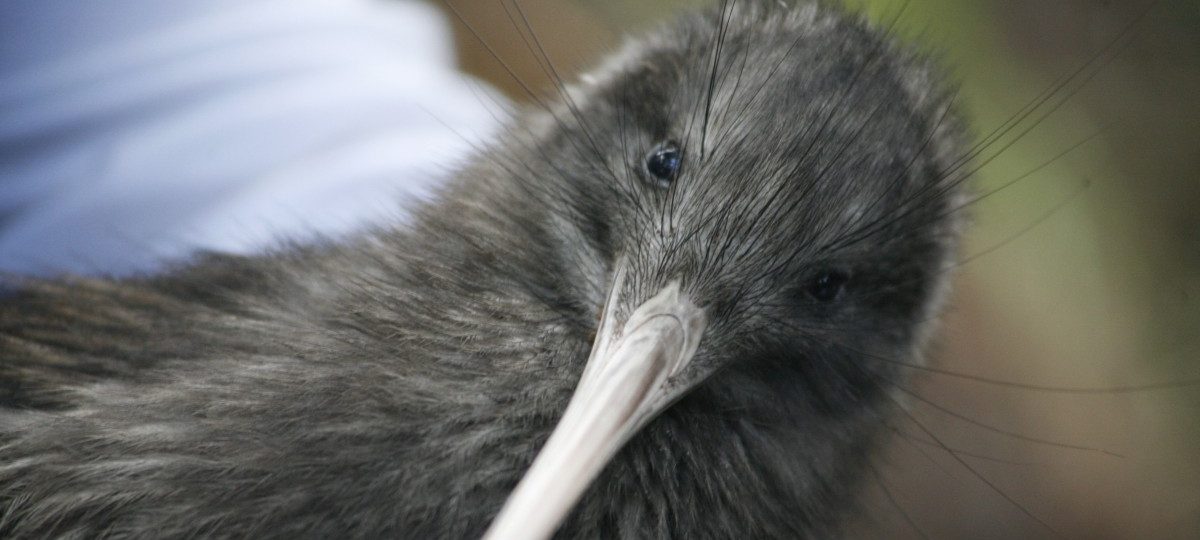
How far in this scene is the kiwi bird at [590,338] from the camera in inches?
36.9

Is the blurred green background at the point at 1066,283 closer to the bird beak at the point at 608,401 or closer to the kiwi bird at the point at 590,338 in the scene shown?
the kiwi bird at the point at 590,338

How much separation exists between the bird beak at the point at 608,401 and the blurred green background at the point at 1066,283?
1.33 feet

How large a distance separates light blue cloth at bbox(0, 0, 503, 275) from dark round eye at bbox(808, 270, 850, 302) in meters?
0.50

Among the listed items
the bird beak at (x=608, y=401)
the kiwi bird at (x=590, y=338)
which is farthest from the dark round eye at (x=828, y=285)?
the bird beak at (x=608, y=401)

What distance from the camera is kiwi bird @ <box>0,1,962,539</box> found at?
94 centimetres

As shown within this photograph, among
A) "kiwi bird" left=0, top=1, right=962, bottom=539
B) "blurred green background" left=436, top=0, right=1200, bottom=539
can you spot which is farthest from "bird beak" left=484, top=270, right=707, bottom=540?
"blurred green background" left=436, top=0, right=1200, bottom=539

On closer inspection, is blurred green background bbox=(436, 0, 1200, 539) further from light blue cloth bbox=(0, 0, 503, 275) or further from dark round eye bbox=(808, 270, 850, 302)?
light blue cloth bbox=(0, 0, 503, 275)

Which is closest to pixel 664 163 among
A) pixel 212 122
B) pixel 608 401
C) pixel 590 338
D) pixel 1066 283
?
pixel 590 338

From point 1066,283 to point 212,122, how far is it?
1.37 meters

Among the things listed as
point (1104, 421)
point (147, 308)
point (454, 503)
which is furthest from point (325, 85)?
point (1104, 421)

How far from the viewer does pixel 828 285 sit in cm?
108

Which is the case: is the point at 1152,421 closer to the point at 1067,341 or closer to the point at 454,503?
the point at 1067,341

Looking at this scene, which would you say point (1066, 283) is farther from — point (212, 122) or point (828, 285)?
point (212, 122)

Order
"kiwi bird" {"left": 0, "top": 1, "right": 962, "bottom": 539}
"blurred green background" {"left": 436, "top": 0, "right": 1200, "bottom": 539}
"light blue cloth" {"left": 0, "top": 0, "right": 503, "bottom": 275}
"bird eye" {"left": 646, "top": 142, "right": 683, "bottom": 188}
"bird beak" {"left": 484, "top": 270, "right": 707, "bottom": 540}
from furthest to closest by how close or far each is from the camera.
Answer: "light blue cloth" {"left": 0, "top": 0, "right": 503, "bottom": 275}, "blurred green background" {"left": 436, "top": 0, "right": 1200, "bottom": 539}, "bird eye" {"left": 646, "top": 142, "right": 683, "bottom": 188}, "kiwi bird" {"left": 0, "top": 1, "right": 962, "bottom": 539}, "bird beak" {"left": 484, "top": 270, "right": 707, "bottom": 540}
